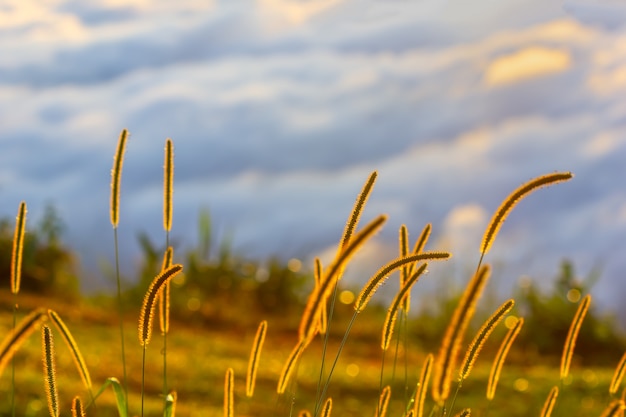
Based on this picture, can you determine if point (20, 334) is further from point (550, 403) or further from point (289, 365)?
point (550, 403)

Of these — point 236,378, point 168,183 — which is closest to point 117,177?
point 168,183

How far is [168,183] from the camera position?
6.90ft

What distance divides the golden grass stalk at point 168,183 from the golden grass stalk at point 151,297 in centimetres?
40

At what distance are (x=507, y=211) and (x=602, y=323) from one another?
27.2 feet

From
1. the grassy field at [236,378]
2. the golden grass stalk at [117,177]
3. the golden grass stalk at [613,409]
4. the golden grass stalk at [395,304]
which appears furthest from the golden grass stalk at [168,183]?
the grassy field at [236,378]

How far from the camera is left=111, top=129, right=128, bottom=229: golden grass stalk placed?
2074 mm

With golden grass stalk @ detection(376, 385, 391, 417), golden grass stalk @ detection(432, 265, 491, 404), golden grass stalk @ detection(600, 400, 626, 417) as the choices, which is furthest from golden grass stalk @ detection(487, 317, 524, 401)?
golden grass stalk @ detection(432, 265, 491, 404)

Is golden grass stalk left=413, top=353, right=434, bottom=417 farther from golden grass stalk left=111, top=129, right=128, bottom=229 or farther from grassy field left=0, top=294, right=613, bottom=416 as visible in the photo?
grassy field left=0, top=294, right=613, bottom=416

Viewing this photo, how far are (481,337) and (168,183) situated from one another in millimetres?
810

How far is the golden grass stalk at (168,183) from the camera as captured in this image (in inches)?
82.5

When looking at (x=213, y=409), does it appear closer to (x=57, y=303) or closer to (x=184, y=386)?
(x=184, y=386)

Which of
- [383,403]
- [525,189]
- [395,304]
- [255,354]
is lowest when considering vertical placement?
[383,403]

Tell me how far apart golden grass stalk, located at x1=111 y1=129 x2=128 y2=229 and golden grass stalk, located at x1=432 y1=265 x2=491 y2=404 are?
104cm

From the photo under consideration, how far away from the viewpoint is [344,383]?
263 inches
